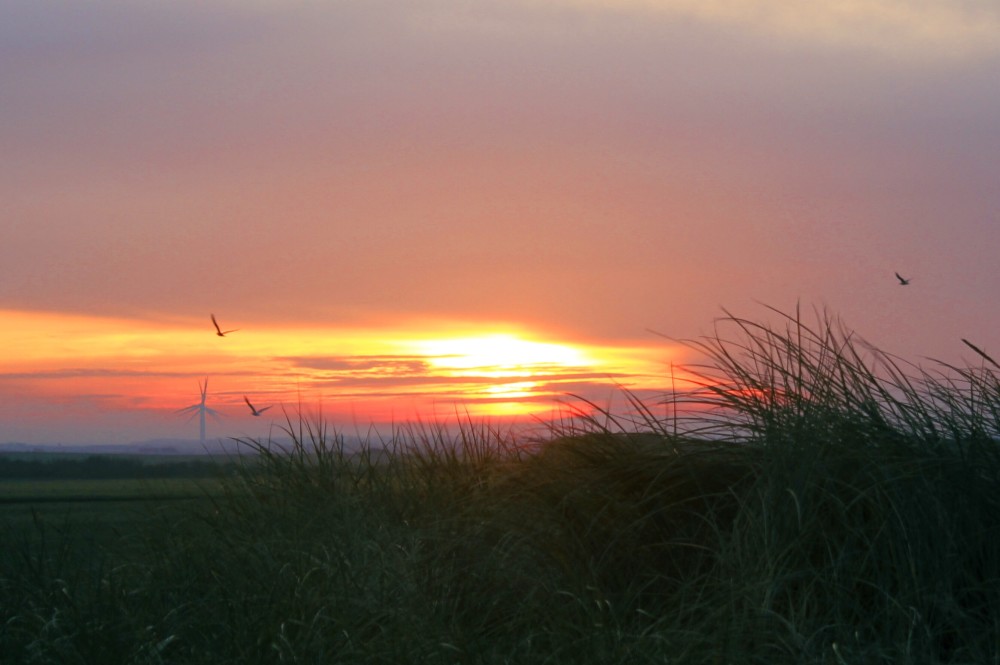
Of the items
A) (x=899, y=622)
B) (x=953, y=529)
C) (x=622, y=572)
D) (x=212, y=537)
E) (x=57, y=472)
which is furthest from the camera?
(x=57, y=472)

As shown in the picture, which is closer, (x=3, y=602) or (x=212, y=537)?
(x=3, y=602)

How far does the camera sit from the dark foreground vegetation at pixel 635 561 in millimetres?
5754

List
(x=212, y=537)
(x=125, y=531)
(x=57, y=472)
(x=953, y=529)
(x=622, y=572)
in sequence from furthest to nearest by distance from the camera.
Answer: (x=57, y=472), (x=125, y=531), (x=212, y=537), (x=622, y=572), (x=953, y=529)

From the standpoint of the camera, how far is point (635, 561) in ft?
23.6

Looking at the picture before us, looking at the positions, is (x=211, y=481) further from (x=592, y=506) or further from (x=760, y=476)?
(x=760, y=476)


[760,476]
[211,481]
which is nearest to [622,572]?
[760,476]

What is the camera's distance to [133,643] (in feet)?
19.5

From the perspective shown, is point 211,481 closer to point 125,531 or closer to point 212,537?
point 125,531

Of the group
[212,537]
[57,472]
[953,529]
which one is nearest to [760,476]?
[953,529]

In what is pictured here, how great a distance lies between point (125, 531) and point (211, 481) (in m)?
0.94

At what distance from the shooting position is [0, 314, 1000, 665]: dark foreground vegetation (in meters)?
5.75

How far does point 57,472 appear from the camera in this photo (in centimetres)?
9538

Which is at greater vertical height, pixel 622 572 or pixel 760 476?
pixel 760 476

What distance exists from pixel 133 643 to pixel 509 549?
2.57m
